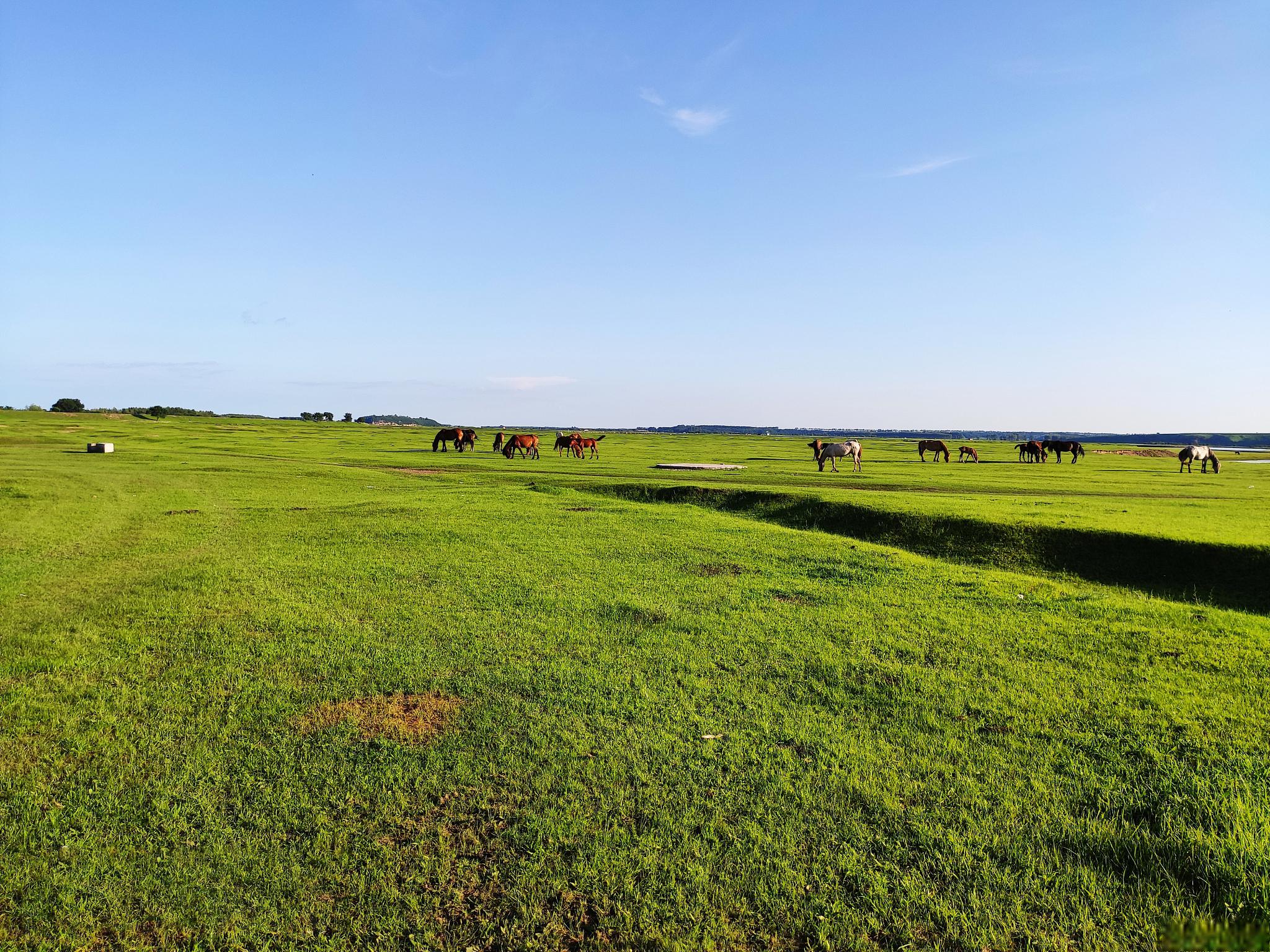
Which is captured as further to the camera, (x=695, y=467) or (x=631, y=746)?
(x=695, y=467)

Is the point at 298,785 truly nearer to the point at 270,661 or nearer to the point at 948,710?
the point at 270,661

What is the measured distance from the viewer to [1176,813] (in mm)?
5879

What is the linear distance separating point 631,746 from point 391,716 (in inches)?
112

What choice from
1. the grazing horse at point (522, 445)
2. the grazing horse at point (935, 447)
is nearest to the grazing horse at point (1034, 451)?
the grazing horse at point (935, 447)

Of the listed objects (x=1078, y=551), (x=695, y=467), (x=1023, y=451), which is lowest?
(x=1078, y=551)

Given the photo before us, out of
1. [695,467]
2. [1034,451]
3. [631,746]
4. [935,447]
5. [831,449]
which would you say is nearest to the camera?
[631,746]

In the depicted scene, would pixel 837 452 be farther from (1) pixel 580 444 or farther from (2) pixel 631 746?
(2) pixel 631 746

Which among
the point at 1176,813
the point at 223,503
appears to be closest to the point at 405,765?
the point at 1176,813

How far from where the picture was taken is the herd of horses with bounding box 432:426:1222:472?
4494cm

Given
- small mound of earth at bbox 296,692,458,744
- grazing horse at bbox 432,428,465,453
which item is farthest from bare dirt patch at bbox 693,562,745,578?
grazing horse at bbox 432,428,465,453

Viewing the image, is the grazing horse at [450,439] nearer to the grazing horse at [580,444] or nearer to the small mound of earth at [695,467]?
the grazing horse at [580,444]

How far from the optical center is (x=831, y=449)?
43.6 metres

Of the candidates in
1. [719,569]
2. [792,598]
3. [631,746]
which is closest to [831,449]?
[719,569]

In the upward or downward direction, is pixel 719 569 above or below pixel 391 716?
above
